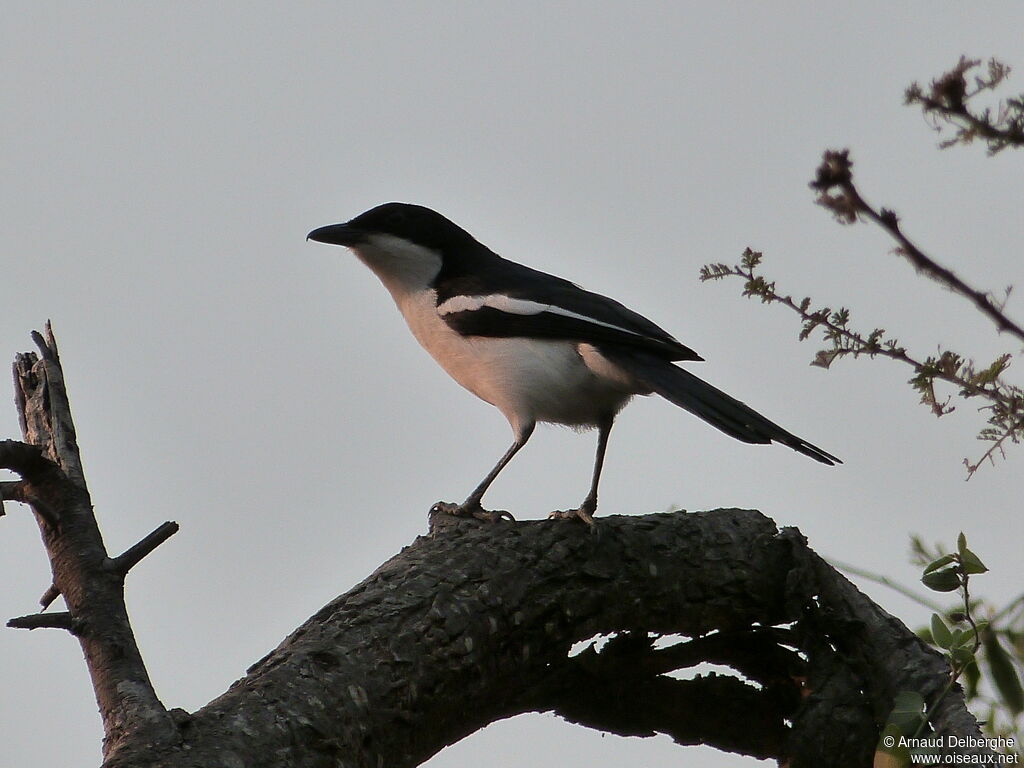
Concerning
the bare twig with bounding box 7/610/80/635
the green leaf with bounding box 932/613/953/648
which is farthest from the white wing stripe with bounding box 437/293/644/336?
the bare twig with bounding box 7/610/80/635

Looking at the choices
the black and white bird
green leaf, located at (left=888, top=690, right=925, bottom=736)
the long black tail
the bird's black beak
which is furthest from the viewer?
the bird's black beak

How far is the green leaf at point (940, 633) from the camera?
3127mm

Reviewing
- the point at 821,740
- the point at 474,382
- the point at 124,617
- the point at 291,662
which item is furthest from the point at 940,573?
the point at 474,382

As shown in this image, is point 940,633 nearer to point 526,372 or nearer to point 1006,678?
point 1006,678

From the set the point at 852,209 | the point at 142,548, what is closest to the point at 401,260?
the point at 142,548

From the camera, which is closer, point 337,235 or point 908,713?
point 908,713

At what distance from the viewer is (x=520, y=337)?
5.54 meters

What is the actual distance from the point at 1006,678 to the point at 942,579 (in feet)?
0.89

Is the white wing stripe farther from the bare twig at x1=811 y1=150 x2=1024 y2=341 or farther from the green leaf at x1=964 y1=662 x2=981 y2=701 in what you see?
the bare twig at x1=811 y1=150 x2=1024 y2=341

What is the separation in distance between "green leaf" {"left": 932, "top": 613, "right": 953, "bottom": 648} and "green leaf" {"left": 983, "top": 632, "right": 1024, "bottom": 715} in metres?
0.25

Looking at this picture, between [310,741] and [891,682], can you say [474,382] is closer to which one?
[891,682]

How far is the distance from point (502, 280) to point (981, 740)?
3.18 metres

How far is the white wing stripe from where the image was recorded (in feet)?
17.7

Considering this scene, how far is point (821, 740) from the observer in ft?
13.8
